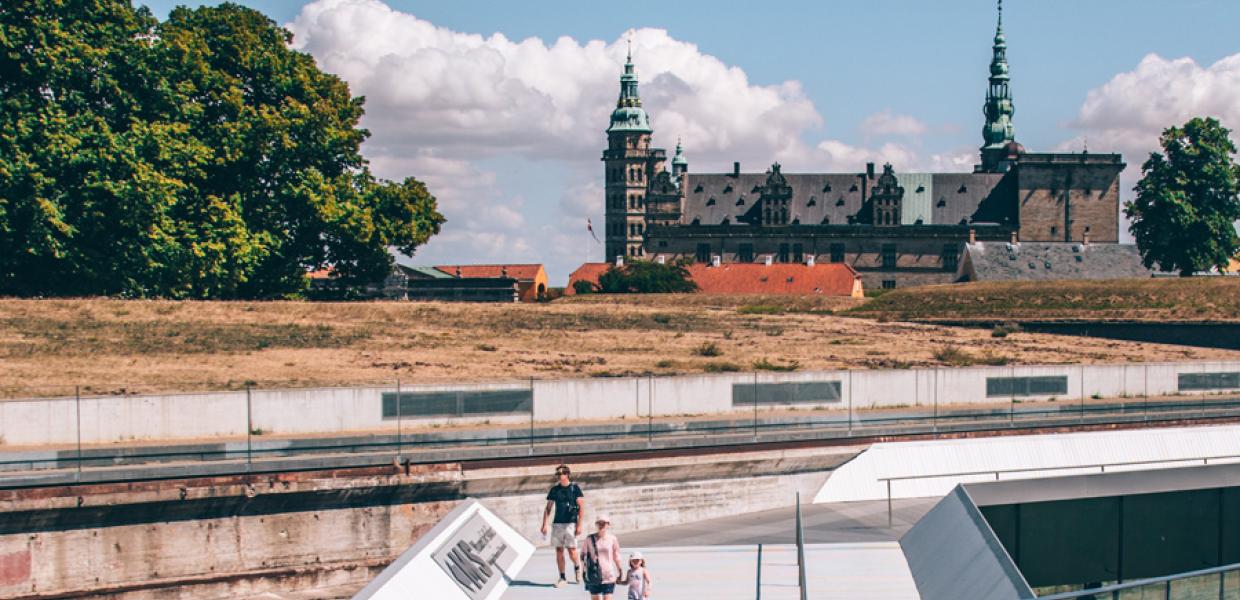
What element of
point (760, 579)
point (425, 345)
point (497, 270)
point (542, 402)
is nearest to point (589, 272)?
point (497, 270)

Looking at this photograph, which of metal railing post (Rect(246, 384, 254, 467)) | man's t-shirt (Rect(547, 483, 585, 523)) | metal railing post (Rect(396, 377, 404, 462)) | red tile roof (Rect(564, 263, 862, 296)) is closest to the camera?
man's t-shirt (Rect(547, 483, 585, 523))

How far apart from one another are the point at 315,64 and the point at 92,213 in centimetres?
1423

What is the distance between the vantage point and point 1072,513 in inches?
1112

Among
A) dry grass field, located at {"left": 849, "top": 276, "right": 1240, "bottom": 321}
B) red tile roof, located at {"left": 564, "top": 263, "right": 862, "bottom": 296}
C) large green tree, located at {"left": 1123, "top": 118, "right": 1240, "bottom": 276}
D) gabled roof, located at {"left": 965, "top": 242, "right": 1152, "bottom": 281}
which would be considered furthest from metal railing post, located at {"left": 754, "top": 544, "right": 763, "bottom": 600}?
gabled roof, located at {"left": 965, "top": 242, "right": 1152, "bottom": 281}

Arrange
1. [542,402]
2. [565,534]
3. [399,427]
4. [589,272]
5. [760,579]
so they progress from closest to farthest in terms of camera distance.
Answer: [565,534] → [760,579] → [399,427] → [542,402] → [589,272]

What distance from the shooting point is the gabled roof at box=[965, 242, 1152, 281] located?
405 feet

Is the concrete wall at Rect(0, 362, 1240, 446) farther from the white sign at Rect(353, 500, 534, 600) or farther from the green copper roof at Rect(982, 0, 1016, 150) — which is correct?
the green copper roof at Rect(982, 0, 1016, 150)

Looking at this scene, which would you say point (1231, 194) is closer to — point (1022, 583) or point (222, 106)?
point (222, 106)

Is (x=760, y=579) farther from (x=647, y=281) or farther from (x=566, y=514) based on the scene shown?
(x=647, y=281)

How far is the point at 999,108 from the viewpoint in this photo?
574ft

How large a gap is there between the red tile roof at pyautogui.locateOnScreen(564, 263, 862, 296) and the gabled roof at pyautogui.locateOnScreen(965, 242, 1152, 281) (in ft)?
37.3

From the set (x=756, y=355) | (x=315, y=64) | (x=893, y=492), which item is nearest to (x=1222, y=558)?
(x=893, y=492)

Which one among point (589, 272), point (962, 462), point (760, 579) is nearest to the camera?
point (760, 579)

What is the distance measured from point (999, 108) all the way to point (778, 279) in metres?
63.0
